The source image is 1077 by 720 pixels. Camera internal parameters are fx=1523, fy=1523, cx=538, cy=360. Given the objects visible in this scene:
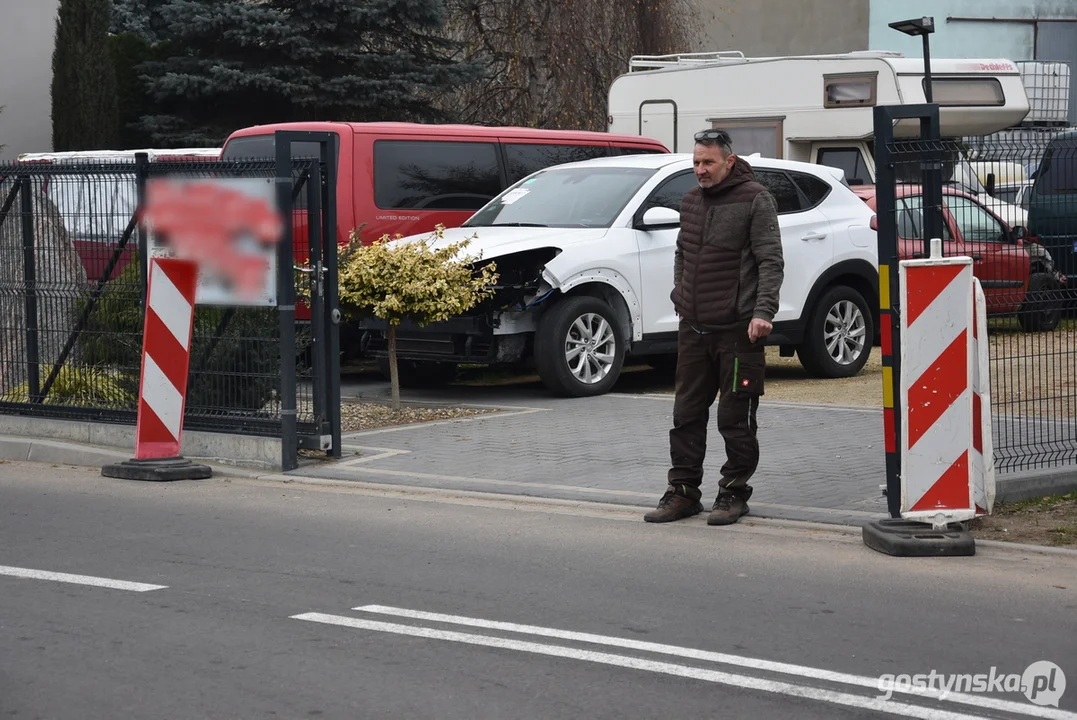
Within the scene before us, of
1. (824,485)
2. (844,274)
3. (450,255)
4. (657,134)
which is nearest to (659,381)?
(844,274)

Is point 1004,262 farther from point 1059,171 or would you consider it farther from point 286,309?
point 286,309

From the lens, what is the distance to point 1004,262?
8273 mm

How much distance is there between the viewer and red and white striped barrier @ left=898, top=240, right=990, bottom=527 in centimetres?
730

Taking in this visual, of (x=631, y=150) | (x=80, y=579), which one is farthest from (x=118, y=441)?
(x=631, y=150)

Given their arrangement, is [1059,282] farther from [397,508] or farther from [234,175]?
[234,175]

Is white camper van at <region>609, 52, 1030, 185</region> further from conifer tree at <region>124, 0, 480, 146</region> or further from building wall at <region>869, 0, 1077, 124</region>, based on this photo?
building wall at <region>869, 0, 1077, 124</region>

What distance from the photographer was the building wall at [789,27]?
40.2 meters

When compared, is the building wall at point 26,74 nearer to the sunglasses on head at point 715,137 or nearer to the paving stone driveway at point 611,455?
Answer: the paving stone driveway at point 611,455

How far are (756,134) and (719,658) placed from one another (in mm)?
14620

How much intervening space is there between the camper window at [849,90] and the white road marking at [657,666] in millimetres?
13937

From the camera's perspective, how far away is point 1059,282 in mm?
8477

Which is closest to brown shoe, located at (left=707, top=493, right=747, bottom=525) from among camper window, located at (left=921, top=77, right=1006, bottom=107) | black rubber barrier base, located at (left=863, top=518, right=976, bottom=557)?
black rubber barrier base, located at (left=863, top=518, right=976, bottom=557)

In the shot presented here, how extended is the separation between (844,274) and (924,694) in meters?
9.47

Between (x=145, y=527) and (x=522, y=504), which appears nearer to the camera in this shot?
(x=145, y=527)
